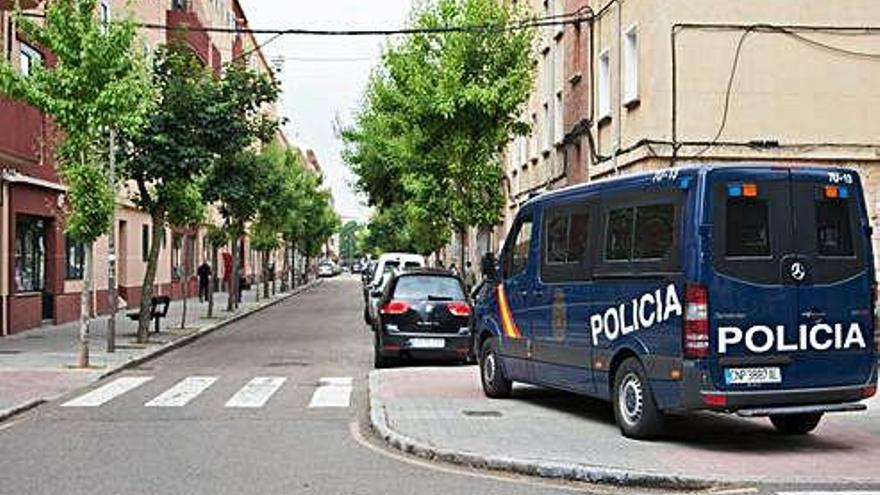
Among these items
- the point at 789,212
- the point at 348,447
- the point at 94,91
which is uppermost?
the point at 94,91

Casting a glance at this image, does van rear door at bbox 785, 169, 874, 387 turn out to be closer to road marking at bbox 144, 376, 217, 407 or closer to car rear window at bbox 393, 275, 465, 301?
road marking at bbox 144, 376, 217, 407

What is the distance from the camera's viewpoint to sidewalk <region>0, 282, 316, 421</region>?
48.1 ft

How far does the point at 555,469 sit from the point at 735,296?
2071 millimetres

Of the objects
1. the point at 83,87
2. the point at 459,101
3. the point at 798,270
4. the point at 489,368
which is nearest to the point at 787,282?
the point at 798,270

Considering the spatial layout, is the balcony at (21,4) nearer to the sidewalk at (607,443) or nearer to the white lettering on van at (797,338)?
the sidewalk at (607,443)

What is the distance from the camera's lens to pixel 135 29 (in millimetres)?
18062

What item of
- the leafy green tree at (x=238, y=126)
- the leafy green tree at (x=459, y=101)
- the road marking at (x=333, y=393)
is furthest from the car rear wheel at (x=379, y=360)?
the leafy green tree at (x=459, y=101)

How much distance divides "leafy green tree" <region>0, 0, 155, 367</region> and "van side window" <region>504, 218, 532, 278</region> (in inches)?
295

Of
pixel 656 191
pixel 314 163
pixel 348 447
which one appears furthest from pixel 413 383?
pixel 314 163

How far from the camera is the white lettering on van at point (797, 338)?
9.24 metres

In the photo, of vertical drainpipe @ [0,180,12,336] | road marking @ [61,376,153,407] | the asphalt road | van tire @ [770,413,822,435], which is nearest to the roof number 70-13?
van tire @ [770,413,822,435]

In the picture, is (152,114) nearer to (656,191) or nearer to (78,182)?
(78,182)

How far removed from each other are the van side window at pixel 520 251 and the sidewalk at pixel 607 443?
149 cm

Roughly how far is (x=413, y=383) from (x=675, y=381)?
19.1 feet
